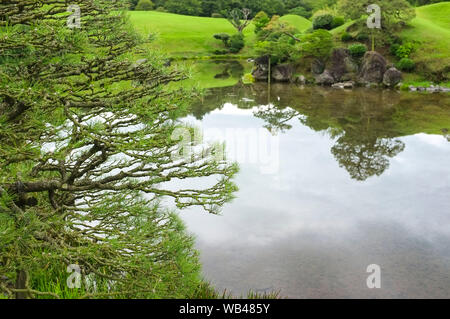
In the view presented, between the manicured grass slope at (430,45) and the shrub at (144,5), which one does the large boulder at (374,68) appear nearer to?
the manicured grass slope at (430,45)

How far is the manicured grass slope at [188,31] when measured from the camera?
67750 mm

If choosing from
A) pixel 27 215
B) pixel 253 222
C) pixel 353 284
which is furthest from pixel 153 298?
pixel 253 222

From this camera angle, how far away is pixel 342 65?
39688 mm

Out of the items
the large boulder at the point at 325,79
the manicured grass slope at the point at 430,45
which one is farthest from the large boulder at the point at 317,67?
the manicured grass slope at the point at 430,45

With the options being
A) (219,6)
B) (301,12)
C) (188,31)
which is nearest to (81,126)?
(188,31)

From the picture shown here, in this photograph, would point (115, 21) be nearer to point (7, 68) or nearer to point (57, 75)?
point (57, 75)

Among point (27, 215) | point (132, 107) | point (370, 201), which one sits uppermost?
point (132, 107)

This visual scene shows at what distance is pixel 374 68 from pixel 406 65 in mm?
3165

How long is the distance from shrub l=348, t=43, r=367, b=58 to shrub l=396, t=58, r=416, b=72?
3.60m

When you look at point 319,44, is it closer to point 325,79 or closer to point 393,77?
point 325,79

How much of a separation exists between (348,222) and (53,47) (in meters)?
9.07

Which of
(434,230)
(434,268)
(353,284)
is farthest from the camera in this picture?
(434,230)

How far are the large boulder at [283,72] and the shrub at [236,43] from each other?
28.6 meters

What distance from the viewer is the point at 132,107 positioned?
4578 mm
